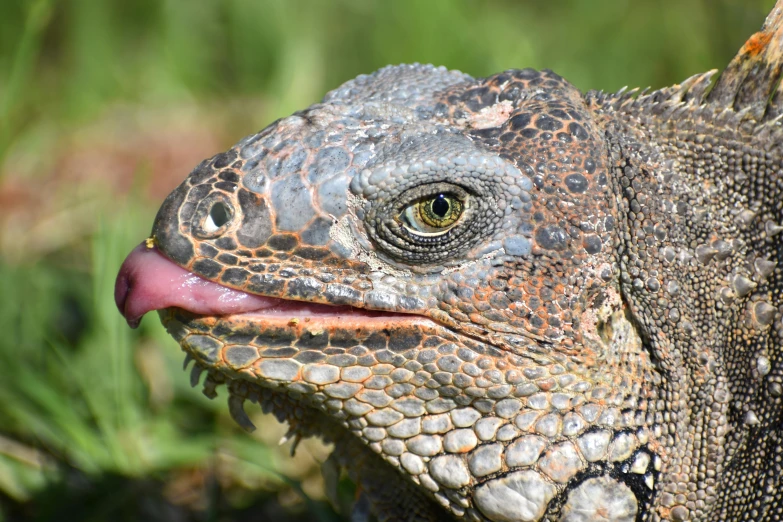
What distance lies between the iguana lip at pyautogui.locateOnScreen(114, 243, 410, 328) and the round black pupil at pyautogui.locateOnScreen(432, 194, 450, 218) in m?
0.40

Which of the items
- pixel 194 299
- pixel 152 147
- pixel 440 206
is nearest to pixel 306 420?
pixel 194 299

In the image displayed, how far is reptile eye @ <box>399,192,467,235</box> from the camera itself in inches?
118

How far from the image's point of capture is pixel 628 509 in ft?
9.93

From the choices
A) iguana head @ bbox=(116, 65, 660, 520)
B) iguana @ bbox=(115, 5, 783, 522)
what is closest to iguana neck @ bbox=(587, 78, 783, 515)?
iguana @ bbox=(115, 5, 783, 522)

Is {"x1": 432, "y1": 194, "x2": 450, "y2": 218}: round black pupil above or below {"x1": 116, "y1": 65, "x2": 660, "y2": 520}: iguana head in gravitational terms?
above

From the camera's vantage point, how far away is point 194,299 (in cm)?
299

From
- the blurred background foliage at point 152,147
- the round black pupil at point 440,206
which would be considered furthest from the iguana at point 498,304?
the blurred background foliage at point 152,147

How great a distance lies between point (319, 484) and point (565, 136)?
309 cm

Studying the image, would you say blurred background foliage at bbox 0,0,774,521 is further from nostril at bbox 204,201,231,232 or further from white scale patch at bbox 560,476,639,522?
nostril at bbox 204,201,231,232

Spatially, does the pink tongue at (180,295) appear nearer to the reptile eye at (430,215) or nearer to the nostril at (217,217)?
the nostril at (217,217)

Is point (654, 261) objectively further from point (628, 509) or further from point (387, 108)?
point (387, 108)

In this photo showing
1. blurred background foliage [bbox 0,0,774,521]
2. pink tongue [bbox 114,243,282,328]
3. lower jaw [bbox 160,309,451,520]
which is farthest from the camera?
blurred background foliage [bbox 0,0,774,521]

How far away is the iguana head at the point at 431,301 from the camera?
2.99 meters

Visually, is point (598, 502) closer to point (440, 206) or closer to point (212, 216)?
point (440, 206)
